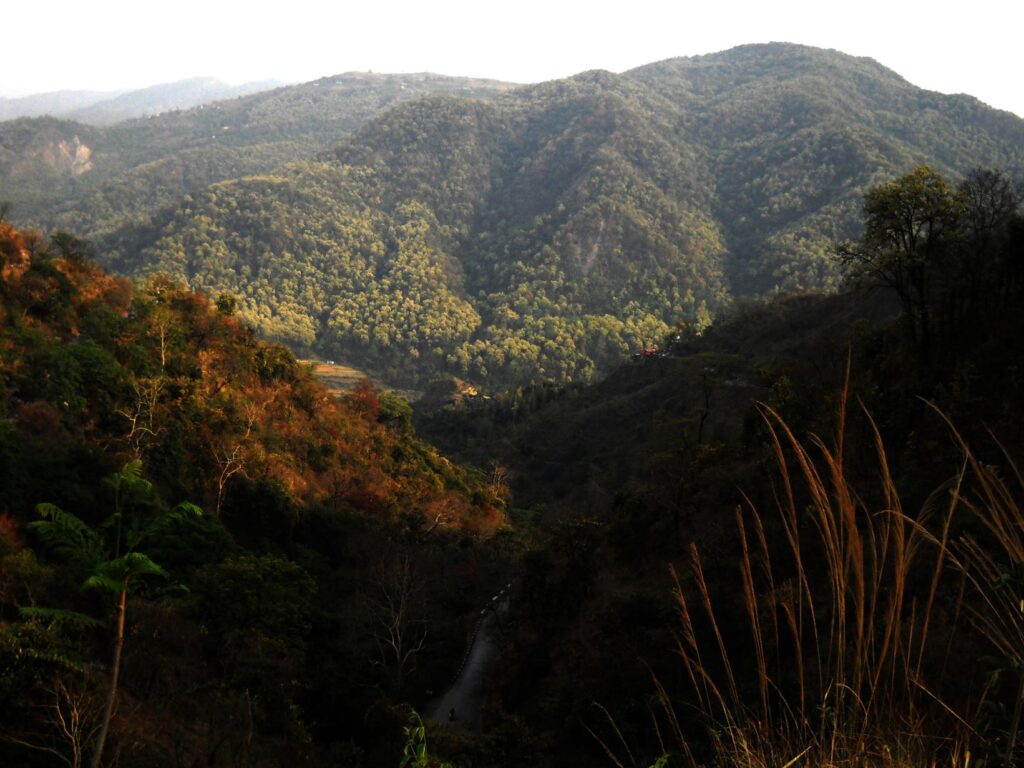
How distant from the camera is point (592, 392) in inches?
2815

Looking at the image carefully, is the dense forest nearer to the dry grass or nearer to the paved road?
the dry grass

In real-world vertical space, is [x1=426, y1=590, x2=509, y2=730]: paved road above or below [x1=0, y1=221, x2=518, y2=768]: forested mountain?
below

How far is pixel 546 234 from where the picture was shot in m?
160

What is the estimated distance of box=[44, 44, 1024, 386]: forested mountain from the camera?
4866 inches

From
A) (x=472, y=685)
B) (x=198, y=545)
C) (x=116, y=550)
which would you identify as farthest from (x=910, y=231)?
(x=198, y=545)

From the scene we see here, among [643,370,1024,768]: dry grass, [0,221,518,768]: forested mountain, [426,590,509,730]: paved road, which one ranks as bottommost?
[426,590,509,730]: paved road

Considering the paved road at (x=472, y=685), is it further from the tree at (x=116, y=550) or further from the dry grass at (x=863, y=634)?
the dry grass at (x=863, y=634)

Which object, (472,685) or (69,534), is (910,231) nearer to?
(472,685)

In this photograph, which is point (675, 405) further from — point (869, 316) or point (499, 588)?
point (499, 588)

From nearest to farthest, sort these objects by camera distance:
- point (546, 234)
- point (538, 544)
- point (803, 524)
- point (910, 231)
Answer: point (803, 524), point (910, 231), point (538, 544), point (546, 234)

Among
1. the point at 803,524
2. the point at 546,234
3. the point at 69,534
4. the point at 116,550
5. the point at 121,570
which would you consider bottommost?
the point at 803,524

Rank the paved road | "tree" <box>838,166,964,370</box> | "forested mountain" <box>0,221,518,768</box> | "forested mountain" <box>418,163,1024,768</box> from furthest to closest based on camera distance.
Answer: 1. the paved road
2. "tree" <box>838,166,964,370</box>
3. "forested mountain" <box>418,163,1024,768</box>
4. "forested mountain" <box>0,221,518,768</box>

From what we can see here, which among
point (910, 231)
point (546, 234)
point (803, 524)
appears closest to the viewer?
point (803, 524)

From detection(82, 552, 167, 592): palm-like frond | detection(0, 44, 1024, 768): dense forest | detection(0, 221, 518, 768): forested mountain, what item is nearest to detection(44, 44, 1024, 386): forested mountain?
detection(0, 44, 1024, 768): dense forest
